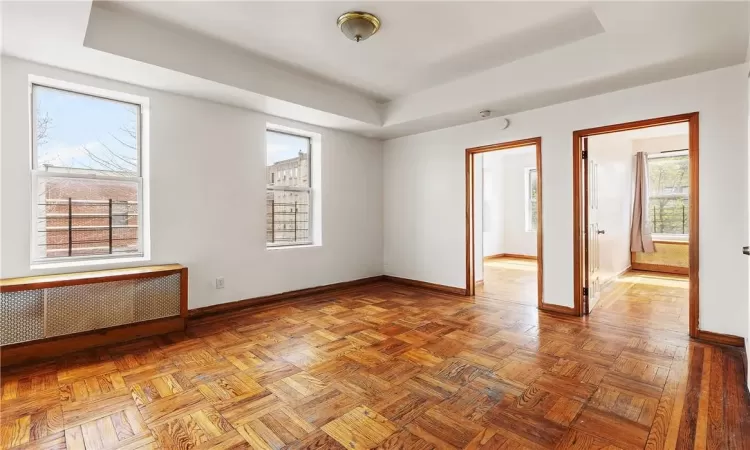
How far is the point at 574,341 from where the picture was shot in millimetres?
2943

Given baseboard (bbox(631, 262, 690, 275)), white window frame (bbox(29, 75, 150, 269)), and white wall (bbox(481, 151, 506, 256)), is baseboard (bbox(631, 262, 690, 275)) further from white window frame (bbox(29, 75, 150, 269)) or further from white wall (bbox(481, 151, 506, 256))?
white window frame (bbox(29, 75, 150, 269))

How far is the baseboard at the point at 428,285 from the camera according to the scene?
15.6ft

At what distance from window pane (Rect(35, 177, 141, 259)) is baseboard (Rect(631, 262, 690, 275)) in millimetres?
7859

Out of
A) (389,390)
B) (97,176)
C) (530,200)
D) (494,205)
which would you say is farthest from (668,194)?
(97,176)

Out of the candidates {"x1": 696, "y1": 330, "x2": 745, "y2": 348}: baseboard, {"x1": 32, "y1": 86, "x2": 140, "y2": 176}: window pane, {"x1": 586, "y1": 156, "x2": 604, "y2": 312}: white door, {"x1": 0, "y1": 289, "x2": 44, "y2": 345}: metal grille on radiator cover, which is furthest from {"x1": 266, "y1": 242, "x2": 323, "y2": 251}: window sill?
{"x1": 696, "y1": 330, "x2": 745, "y2": 348}: baseboard

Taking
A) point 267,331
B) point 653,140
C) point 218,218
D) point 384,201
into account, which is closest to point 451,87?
point 384,201

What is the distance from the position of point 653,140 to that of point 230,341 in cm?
760

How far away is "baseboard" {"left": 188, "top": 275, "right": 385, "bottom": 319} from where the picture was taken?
3.72 metres

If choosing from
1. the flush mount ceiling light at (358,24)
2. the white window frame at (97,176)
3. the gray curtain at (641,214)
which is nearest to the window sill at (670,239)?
the gray curtain at (641,214)

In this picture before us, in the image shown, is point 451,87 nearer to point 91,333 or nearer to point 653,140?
point 91,333

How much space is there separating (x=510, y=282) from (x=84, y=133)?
5636 mm

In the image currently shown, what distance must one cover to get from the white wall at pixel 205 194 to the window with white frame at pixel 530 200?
17.6 ft

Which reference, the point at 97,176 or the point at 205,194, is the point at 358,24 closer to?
the point at 205,194

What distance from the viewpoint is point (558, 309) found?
379 centimetres
